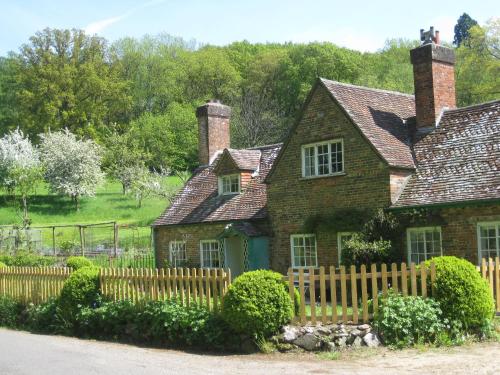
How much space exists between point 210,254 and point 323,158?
22.8 feet

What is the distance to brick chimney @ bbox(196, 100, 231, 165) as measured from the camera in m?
30.2

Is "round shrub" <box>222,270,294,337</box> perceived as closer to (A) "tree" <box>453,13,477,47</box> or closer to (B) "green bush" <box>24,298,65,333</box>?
(B) "green bush" <box>24,298,65,333</box>

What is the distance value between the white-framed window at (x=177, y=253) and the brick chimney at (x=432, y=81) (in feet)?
36.8

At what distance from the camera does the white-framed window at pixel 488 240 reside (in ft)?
56.6

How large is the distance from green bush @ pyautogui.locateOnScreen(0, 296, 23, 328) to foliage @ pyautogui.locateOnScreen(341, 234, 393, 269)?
9985 millimetres

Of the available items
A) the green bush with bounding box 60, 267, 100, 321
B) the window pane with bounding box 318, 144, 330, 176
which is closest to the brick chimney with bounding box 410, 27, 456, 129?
the window pane with bounding box 318, 144, 330, 176

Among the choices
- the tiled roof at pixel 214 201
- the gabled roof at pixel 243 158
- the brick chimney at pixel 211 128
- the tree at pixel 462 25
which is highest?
the tree at pixel 462 25

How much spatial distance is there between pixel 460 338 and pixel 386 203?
7.51 metres

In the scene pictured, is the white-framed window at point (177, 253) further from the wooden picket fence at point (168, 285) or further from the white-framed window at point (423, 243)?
the white-framed window at point (423, 243)

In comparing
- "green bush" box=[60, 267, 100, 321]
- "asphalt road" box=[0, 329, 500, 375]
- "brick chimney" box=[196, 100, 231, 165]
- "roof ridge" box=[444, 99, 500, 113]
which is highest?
"brick chimney" box=[196, 100, 231, 165]

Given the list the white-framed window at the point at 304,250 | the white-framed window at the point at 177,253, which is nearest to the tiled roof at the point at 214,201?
the white-framed window at the point at 177,253

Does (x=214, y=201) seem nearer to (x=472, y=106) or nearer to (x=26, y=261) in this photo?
(x=26, y=261)

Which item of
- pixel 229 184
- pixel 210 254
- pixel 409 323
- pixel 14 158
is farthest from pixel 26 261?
pixel 14 158

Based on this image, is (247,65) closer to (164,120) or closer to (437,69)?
(164,120)
